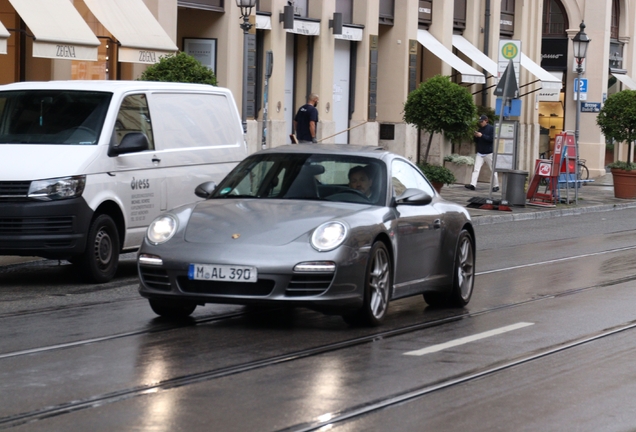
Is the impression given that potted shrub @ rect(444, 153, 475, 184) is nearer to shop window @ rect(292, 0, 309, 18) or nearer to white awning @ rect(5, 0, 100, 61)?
shop window @ rect(292, 0, 309, 18)

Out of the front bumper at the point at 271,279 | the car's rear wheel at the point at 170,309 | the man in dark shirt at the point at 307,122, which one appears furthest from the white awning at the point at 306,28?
the front bumper at the point at 271,279

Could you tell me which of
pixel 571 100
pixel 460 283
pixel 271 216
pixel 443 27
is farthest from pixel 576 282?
pixel 571 100

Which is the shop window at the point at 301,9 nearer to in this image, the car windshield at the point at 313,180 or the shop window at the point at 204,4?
the shop window at the point at 204,4

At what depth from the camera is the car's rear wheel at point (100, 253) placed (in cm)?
1198

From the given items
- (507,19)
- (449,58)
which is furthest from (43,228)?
(507,19)

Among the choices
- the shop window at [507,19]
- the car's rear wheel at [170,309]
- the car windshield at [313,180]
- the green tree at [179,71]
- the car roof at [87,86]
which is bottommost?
the car's rear wheel at [170,309]

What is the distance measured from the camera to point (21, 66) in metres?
23.4

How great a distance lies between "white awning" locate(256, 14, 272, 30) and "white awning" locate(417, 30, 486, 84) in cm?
712

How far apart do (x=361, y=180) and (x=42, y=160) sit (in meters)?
3.47

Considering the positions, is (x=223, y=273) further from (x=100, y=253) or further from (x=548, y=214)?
(x=548, y=214)

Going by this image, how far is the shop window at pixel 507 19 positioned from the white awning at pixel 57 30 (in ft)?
69.8

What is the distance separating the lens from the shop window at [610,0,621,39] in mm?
50022

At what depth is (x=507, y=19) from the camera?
41.6 m

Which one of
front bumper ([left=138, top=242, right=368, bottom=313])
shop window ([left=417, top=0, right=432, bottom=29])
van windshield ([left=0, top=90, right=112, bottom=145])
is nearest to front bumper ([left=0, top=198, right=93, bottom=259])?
van windshield ([left=0, top=90, right=112, bottom=145])
